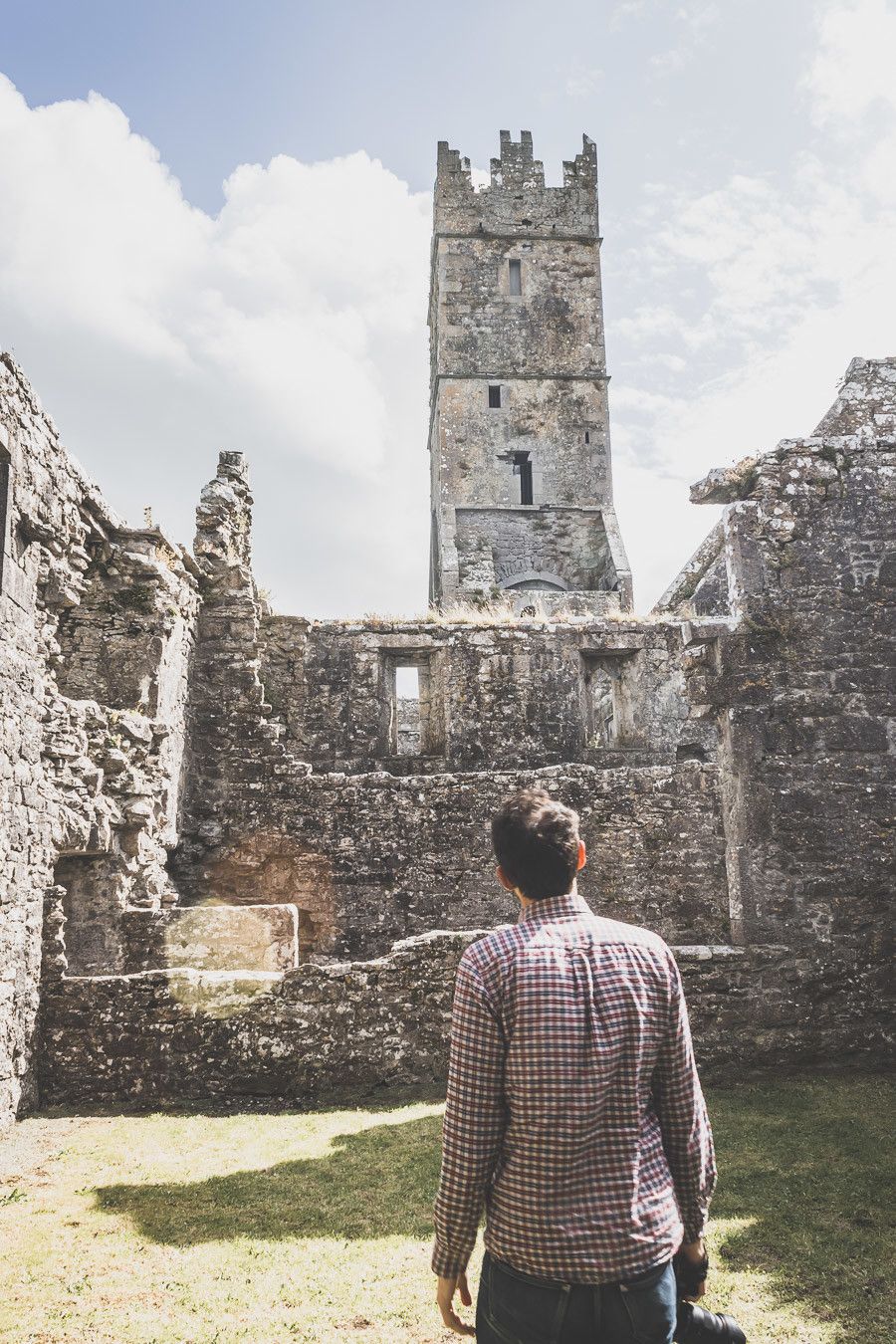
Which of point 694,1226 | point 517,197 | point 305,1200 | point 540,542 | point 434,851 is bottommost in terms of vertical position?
point 305,1200

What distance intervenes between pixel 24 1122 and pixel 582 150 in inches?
1350

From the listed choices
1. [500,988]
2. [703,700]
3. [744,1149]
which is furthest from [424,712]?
[500,988]

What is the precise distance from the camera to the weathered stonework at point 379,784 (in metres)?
6.77

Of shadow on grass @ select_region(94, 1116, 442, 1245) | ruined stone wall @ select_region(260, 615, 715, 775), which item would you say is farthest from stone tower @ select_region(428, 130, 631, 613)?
shadow on grass @ select_region(94, 1116, 442, 1245)

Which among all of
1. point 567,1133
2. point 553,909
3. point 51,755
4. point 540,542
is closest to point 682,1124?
point 567,1133

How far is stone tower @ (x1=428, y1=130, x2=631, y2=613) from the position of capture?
2939 centimetres

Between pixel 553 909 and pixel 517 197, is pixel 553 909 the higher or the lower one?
the lower one

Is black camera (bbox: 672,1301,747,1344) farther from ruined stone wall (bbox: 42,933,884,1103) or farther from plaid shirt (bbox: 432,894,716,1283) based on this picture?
ruined stone wall (bbox: 42,933,884,1103)

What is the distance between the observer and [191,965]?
28.5ft

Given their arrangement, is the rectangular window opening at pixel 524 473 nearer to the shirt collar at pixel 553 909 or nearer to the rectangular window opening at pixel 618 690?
the rectangular window opening at pixel 618 690

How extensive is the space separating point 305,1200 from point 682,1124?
3.32 m

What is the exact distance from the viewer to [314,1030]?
6840 mm

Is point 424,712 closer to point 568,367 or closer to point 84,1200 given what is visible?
point 84,1200

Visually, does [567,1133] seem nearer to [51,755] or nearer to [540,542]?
[51,755]
